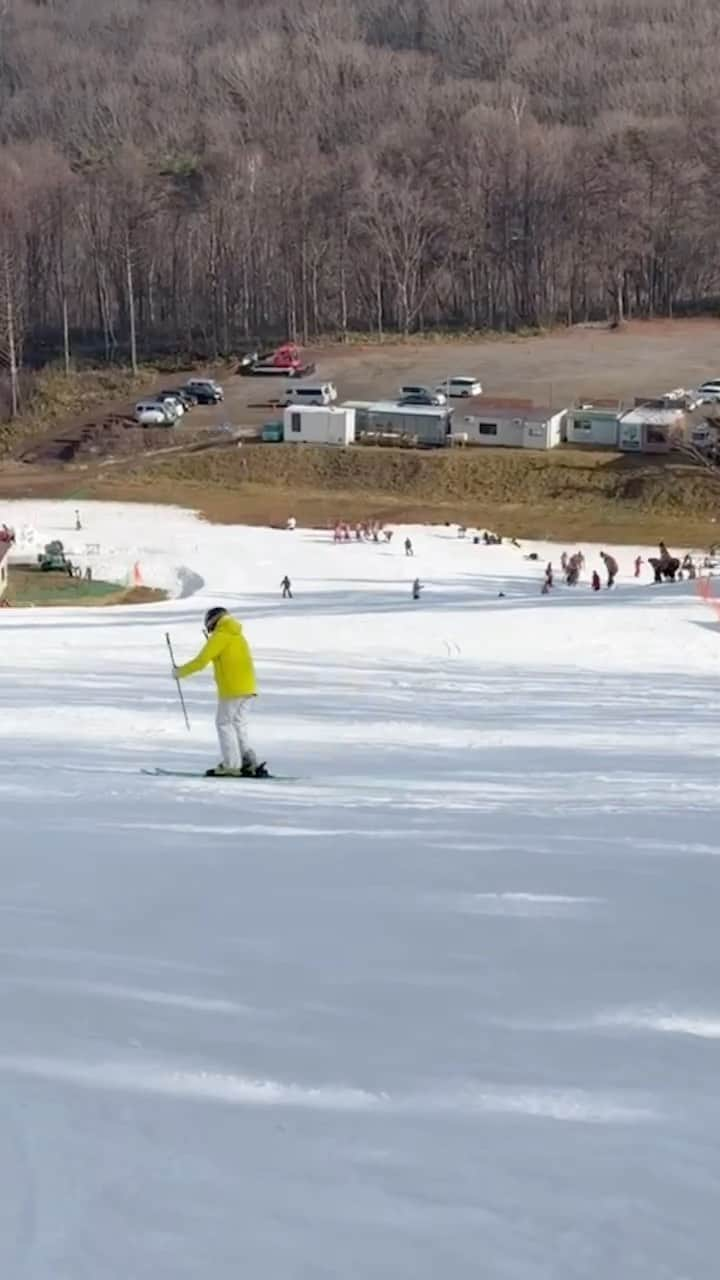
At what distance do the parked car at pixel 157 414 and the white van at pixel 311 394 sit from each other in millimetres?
4626

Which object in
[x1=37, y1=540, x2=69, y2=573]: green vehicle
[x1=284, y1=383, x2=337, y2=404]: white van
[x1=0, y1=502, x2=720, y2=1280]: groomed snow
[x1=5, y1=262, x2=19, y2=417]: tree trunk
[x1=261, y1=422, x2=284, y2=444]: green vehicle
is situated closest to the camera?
[x1=0, y1=502, x2=720, y2=1280]: groomed snow

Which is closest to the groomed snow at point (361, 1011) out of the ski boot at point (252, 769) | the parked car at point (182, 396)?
the ski boot at point (252, 769)

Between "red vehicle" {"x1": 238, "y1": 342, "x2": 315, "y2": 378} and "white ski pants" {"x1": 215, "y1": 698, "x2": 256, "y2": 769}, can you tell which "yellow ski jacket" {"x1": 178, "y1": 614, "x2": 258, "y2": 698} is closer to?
"white ski pants" {"x1": 215, "y1": 698, "x2": 256, "y2": 769}

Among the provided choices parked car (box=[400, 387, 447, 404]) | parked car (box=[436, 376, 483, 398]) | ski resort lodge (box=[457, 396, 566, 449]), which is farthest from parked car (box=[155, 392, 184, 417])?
ski resort lodge (box=[457, 396, 566, 449])

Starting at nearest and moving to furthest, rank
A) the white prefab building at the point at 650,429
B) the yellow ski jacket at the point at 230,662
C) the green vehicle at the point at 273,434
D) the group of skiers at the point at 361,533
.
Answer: the yellow ski jacket at the point at 230,662, the group of skiers at the point at 361,533, the white prefab building at the point at 650,429, the green vehicle at the point at 273,434

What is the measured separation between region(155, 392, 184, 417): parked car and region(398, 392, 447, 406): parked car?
908cm

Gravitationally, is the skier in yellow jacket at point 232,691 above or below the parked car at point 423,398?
above

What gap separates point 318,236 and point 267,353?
1178 cm

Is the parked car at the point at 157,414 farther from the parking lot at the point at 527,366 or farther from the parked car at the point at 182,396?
the parked car at the point at 182,396

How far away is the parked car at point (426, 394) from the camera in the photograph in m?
50.5

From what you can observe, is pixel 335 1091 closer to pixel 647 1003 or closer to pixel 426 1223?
pixel 426 1223

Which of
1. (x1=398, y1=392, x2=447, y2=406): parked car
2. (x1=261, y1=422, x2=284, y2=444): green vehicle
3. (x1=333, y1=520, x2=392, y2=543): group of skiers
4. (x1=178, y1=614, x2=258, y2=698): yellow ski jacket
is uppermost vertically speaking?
(x1=178, y1=614, x2=258, y2=698): yellow ski jacket

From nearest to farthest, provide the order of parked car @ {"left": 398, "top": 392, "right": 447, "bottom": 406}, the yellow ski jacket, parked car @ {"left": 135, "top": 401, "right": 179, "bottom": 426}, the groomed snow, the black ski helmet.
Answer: the groomed snow
the yellow ski jacket
the black ski helmet
parked car @ {"left": 398, "top": 392, "right": 447, "bottom": 406}
parked car @ {"left": 135, "top": 401, "right": 179, "bottom": 426}

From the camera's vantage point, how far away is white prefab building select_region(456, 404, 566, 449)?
46906 millimetres
